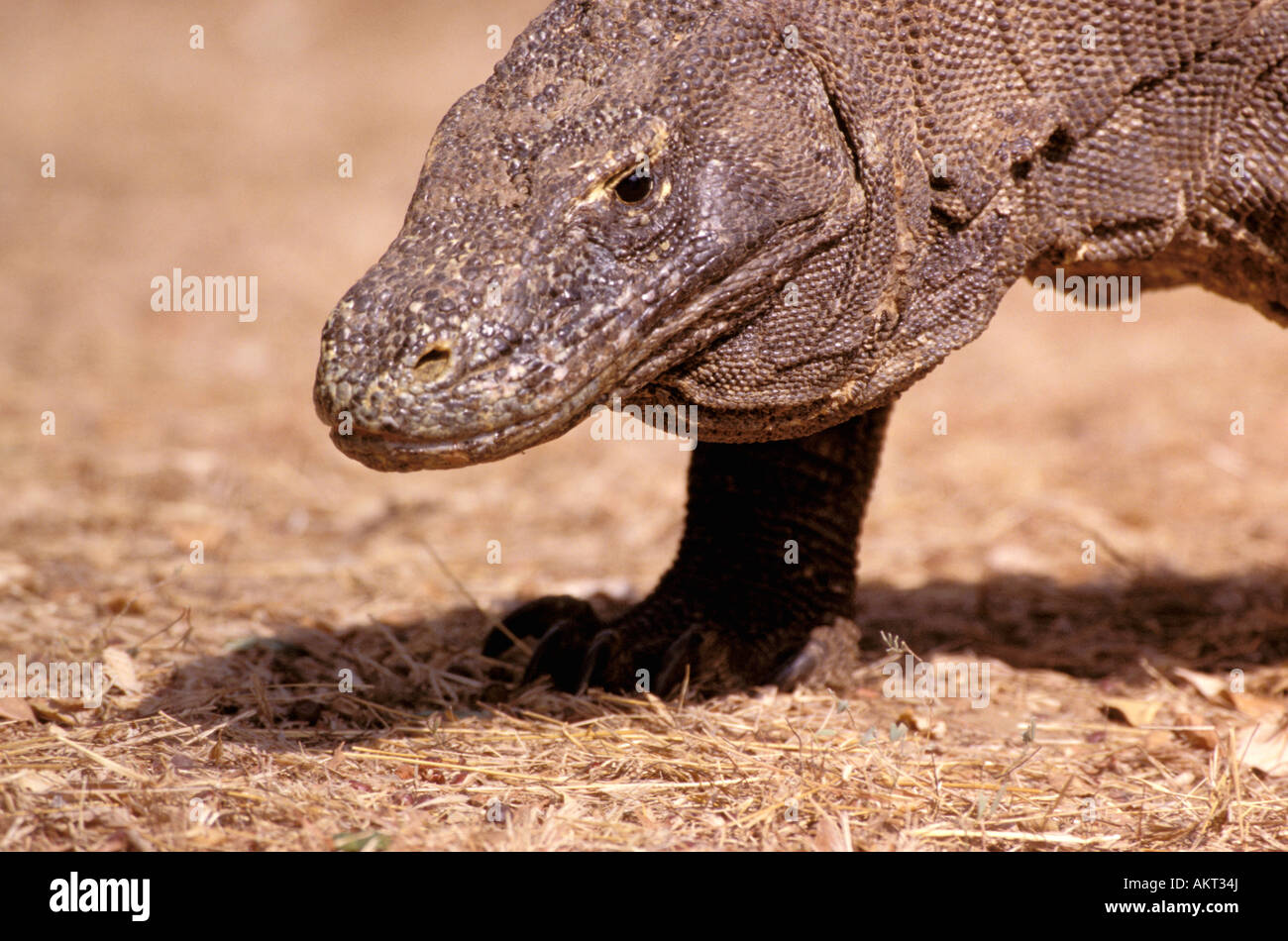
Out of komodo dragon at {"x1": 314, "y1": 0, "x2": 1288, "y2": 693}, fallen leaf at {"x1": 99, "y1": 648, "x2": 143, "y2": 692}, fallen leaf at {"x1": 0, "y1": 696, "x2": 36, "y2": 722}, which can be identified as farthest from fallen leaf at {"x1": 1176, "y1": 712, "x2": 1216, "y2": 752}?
fallen leaf at {"x1": 0, "y1": 696, "x2": 36, "y2": 722}

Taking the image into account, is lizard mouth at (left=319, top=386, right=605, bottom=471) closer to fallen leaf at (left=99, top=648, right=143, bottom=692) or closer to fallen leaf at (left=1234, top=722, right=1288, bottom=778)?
fallen leaf at (left=99, top=648, right=143, bottom=692)

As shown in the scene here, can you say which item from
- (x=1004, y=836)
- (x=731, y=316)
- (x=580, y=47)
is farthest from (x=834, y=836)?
(x=580, y=47)

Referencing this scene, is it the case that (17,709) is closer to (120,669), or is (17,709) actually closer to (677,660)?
(120,669)

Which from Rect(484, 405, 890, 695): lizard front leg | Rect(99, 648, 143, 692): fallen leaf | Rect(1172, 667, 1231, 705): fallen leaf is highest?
Rect(484, 405, 890, 695): lizard front leg

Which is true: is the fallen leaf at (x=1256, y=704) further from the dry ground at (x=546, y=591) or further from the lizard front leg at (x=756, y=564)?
the lizard front leg at (x=756, y=564)

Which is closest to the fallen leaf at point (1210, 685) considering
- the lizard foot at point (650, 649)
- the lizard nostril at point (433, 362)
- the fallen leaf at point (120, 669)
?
the lizard foot at point (650, 649)

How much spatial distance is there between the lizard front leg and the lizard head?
83cm

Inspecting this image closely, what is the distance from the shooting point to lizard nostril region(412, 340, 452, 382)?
2318mm

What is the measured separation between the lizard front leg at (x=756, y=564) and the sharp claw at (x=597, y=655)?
0.22ft

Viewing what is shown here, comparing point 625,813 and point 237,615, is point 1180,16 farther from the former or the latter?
point 237,615

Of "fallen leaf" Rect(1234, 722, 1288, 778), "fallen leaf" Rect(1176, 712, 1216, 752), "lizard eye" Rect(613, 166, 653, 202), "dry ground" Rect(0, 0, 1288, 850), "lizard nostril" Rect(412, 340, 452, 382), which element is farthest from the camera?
"fallen leaf" Rect(1176, 712, 1216, 752)

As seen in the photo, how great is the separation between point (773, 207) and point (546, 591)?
239cm

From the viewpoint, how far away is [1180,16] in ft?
9.84

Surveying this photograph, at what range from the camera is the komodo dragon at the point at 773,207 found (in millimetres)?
2379
